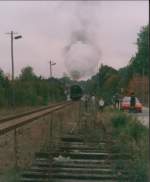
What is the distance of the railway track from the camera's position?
980 centimetres

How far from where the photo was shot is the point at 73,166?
11211 millimetres

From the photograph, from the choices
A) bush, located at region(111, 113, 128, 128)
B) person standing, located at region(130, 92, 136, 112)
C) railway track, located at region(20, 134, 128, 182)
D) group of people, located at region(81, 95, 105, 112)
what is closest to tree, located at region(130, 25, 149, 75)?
person standing, located at region(130, 92, 136, 112)

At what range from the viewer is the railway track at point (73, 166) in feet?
32.2

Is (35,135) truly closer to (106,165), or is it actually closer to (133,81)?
(106,165)

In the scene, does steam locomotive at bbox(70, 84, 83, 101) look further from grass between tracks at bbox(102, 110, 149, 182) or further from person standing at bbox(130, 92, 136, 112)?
person standing at bbox(130, 92, 136, 112)

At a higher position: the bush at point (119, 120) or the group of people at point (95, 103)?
the group of people at point (95, 103)

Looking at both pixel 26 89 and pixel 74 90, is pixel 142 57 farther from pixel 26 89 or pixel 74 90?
pixel 26 89

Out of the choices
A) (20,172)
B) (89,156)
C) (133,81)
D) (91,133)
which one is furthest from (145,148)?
(133,81)

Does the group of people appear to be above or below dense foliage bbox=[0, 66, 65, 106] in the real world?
below

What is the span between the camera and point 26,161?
1074 cm

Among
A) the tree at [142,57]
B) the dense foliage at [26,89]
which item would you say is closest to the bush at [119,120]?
the tree at [142,57]

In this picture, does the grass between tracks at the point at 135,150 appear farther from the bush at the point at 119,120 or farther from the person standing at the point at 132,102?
the person standing at the point at 132,102

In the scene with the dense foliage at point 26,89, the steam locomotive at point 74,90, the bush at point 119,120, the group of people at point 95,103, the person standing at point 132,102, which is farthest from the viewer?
the person standing at point 132,102

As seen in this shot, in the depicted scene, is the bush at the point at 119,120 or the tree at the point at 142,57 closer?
the bush at the point at 119,120
